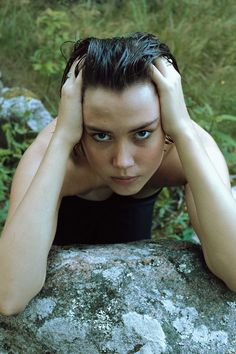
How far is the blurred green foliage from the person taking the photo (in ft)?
17.8

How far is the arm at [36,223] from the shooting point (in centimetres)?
210

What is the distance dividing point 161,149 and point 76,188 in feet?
1.71

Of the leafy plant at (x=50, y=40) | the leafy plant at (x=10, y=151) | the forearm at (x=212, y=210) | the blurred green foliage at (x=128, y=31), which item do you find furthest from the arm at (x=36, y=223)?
the leafy plant at (x=50, y=40)

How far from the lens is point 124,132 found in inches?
83.7

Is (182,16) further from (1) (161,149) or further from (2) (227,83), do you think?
(1) (161,149)

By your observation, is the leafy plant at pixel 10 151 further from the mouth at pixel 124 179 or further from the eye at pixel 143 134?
the eye at pixel 143 134

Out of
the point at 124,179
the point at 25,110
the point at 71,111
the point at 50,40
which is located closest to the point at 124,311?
the point at 124,179

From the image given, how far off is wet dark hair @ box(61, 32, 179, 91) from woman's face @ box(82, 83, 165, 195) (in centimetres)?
3

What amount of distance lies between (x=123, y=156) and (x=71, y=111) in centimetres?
25

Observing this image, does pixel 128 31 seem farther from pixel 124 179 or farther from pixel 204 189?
pixel 204 189

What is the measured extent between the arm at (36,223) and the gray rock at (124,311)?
0.08 m

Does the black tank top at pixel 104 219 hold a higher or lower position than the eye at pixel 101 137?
lower

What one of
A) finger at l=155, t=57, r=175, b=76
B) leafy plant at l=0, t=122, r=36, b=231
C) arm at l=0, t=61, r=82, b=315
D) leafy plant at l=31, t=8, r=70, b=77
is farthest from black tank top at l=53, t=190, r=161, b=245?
leafy plant at l=31, t=8, r=70, b=77

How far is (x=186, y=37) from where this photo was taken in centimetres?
591
